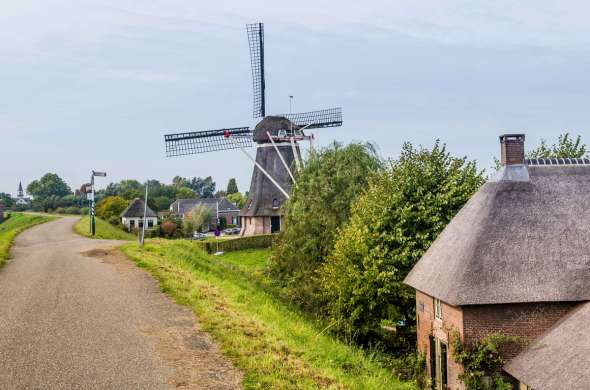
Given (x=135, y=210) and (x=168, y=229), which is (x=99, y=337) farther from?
(x=135, y=210)

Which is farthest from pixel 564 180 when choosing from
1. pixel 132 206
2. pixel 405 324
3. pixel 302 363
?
pixel 132 206

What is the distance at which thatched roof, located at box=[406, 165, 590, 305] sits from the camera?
1856cm

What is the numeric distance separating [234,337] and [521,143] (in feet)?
47.1

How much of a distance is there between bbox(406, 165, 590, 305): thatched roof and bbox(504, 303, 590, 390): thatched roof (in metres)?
1.17

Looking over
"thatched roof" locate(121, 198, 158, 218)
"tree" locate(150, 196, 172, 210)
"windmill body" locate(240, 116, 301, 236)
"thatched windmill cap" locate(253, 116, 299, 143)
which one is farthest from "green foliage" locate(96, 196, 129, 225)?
"tree" locate(150, 196, 172, 210)

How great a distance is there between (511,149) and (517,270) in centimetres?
518

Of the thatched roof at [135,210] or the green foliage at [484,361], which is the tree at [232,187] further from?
the green foliage at [484,361]

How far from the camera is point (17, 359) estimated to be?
10992mm

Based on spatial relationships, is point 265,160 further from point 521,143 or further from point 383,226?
point 521,143

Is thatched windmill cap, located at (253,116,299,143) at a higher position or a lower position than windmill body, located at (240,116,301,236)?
higher

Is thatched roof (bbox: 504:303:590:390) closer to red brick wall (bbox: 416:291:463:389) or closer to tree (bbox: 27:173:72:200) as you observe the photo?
red brick wall (bbox: 416:291:463:389)

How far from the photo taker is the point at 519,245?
64.0 ft

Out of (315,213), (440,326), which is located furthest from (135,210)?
(440,326)

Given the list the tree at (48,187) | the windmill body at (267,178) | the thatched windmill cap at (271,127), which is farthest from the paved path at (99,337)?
the tree at (48,187)
